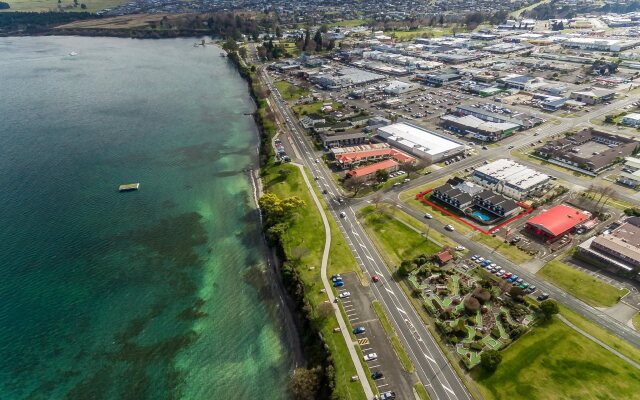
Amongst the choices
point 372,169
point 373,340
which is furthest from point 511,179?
point 373,340

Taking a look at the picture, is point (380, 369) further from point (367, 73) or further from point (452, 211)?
point (367, 73)

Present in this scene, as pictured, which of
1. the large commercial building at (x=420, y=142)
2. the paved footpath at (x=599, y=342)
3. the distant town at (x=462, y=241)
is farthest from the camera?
the large commercial building at (x=420, y=142)

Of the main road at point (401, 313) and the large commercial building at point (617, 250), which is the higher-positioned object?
the large commercial building at point (617, 250)

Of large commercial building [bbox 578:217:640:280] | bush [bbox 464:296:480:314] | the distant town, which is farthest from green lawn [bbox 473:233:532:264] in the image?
bush [bbox 464:296:480:314]

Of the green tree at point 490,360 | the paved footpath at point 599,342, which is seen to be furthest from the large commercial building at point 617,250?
the green tree at point 490,360

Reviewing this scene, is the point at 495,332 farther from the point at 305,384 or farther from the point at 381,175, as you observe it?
the point at 381,175

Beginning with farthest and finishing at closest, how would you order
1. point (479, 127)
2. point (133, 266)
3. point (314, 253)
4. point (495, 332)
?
point (479, 127) → point (133, 266) → point (314, 253) → point (495, 332)

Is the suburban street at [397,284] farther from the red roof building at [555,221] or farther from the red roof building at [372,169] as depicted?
the red roof building at [555,221]
